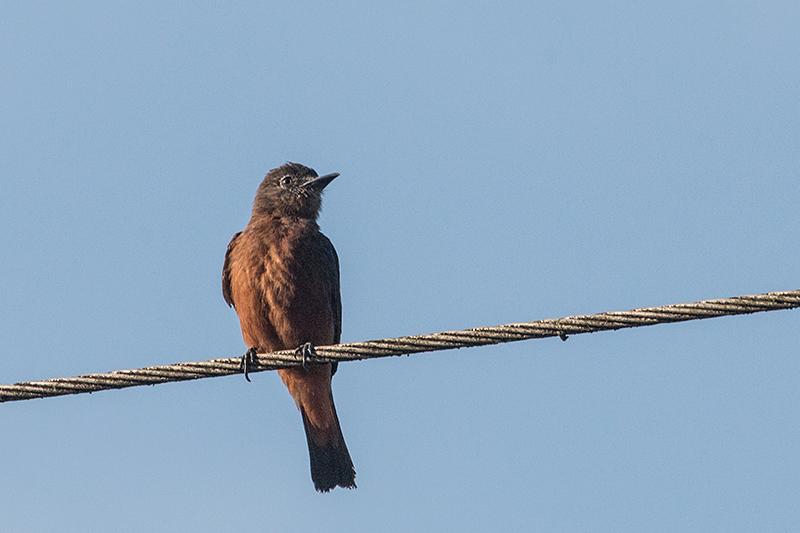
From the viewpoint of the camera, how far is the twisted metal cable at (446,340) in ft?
15.4

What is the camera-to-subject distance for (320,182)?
9453 millimetres

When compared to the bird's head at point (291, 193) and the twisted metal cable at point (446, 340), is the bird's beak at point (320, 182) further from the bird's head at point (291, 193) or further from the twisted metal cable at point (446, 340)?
the twisted metal cable at point (446, 340)

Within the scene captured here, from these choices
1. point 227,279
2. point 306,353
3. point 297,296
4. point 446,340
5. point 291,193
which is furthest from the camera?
point 291,193

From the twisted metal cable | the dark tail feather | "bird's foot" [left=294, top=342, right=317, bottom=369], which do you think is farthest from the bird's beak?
the twisted metal cable

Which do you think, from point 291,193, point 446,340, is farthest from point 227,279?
point 446,340

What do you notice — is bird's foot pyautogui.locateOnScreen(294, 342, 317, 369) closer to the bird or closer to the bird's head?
the bird

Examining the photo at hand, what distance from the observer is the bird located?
26.8 ft

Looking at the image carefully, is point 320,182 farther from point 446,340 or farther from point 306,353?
point 446,340

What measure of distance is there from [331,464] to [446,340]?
13.1ft

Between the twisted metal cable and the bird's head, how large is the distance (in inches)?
143

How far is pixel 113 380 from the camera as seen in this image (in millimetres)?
5332

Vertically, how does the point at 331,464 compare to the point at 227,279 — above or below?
below

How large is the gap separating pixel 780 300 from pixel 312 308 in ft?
Result: 14.2

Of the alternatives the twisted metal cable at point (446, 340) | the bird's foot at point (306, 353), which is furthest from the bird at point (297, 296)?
the twisted metal cable at point (446, 340)
